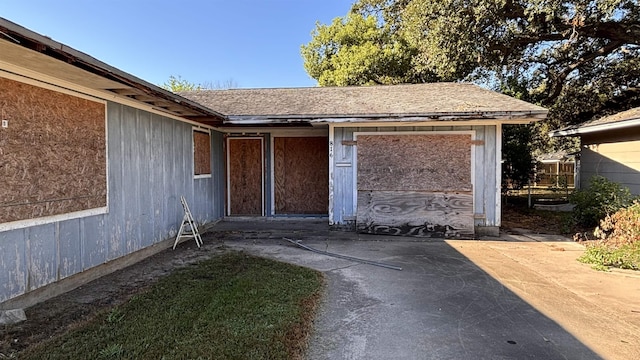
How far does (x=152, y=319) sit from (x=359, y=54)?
16.6 meters

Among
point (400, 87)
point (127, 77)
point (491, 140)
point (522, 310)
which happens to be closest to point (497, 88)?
point (400, 87)

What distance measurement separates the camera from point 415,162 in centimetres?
772

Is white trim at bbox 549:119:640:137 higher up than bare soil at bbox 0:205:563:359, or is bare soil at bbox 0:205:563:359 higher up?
white trim at bbox 549:119:640:137

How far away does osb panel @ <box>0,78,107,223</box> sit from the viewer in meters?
3.45

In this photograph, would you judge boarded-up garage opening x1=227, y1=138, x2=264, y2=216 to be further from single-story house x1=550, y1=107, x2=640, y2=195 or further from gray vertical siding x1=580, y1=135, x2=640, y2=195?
gray vertical siding x1=580, y1=135, x2=640, y2=195

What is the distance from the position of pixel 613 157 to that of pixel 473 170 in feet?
14.3

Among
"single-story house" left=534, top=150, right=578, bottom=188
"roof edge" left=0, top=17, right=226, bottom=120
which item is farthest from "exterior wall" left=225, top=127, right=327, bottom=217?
"single-story house" left=534, top=150, right=578, bottom=188

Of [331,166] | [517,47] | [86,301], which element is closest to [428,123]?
[331,166]

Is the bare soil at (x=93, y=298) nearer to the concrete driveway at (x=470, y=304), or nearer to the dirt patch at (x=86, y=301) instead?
the dirt patch at (x=86, y=301)

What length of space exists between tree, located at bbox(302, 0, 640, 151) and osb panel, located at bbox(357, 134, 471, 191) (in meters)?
4.56

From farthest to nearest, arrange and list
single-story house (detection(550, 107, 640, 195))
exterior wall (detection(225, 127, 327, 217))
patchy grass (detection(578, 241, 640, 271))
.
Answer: exterior wall (detection(225, 127, 327, 217)) < single-story house (detection(550, 107, 640, 195)) < patchy grass (detection(578, 241, 640, 271))

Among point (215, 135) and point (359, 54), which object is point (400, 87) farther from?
point (359, 54)

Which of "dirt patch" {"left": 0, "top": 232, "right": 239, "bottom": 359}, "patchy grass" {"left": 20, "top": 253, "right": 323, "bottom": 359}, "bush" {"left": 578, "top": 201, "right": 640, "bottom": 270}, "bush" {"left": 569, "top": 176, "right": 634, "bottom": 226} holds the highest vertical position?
"bush" {"left": 569, "top": 176, "right": 634, "bottom": 226}

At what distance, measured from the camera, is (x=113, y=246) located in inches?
195
